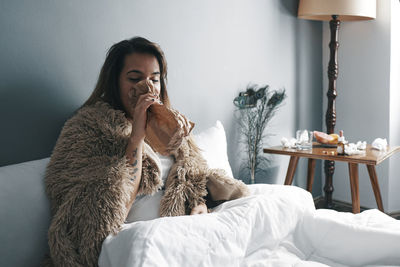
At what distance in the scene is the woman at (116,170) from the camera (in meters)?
0.96

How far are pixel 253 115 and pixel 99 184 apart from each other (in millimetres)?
1392

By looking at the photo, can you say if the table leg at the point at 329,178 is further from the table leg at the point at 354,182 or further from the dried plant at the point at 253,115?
the dried plant at the point at 253,115

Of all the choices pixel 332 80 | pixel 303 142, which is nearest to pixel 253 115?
pixel 303 142

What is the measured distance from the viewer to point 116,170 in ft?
3.40

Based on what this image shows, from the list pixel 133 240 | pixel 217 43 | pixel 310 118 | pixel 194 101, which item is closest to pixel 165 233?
pixel 133 240

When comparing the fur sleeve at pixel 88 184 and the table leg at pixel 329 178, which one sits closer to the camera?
the fur sleeve at pixel 88 184

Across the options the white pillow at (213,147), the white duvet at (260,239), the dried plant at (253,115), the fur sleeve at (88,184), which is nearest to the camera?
the white duvet at (260,239)

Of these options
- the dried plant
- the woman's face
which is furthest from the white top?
the dried plant

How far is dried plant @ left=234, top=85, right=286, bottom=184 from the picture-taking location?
2.12m

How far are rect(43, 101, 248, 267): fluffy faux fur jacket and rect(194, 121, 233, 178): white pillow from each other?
21 cm

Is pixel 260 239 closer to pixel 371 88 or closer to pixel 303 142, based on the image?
pixel 303 142

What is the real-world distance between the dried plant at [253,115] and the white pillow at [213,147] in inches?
17.9

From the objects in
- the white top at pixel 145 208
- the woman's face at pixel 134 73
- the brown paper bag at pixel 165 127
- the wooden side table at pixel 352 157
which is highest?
the woman's face at pixel 134 73

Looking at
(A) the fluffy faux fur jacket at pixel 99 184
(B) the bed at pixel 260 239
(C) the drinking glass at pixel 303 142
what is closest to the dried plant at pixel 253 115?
(C) the drinking glass at pixel 303 142
